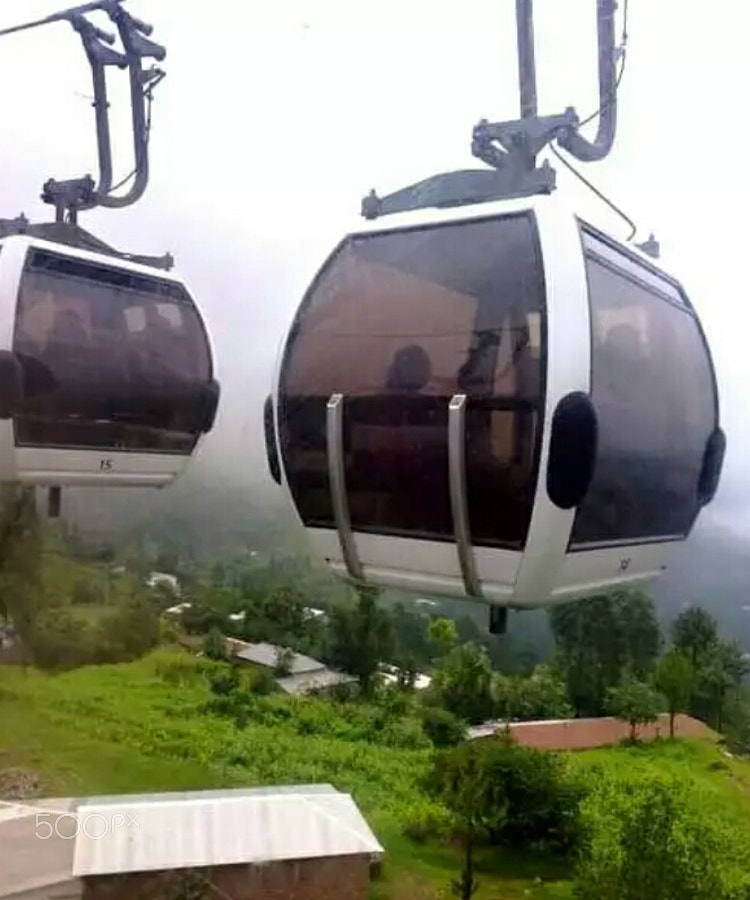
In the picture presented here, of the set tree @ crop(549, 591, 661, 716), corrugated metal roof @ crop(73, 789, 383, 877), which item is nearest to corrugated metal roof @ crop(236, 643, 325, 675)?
tree @ crop(549, 591, 661, 716)

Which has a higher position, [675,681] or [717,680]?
[675,681]

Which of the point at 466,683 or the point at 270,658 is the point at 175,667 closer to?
the point at 270,658

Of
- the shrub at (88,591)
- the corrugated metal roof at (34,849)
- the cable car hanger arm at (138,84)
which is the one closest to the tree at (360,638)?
the shrub at (88,591)

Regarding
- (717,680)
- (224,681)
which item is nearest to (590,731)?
(717,680)

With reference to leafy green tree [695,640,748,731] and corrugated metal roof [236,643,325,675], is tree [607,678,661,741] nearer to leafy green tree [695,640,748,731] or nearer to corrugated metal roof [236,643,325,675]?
leafy green tree [695,640,748,731]

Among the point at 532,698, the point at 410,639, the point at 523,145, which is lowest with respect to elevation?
the point at 532,698

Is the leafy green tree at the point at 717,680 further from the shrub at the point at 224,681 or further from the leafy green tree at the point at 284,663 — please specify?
the shrub at the point at 224,681

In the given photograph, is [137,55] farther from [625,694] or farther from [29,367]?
[625,694]
